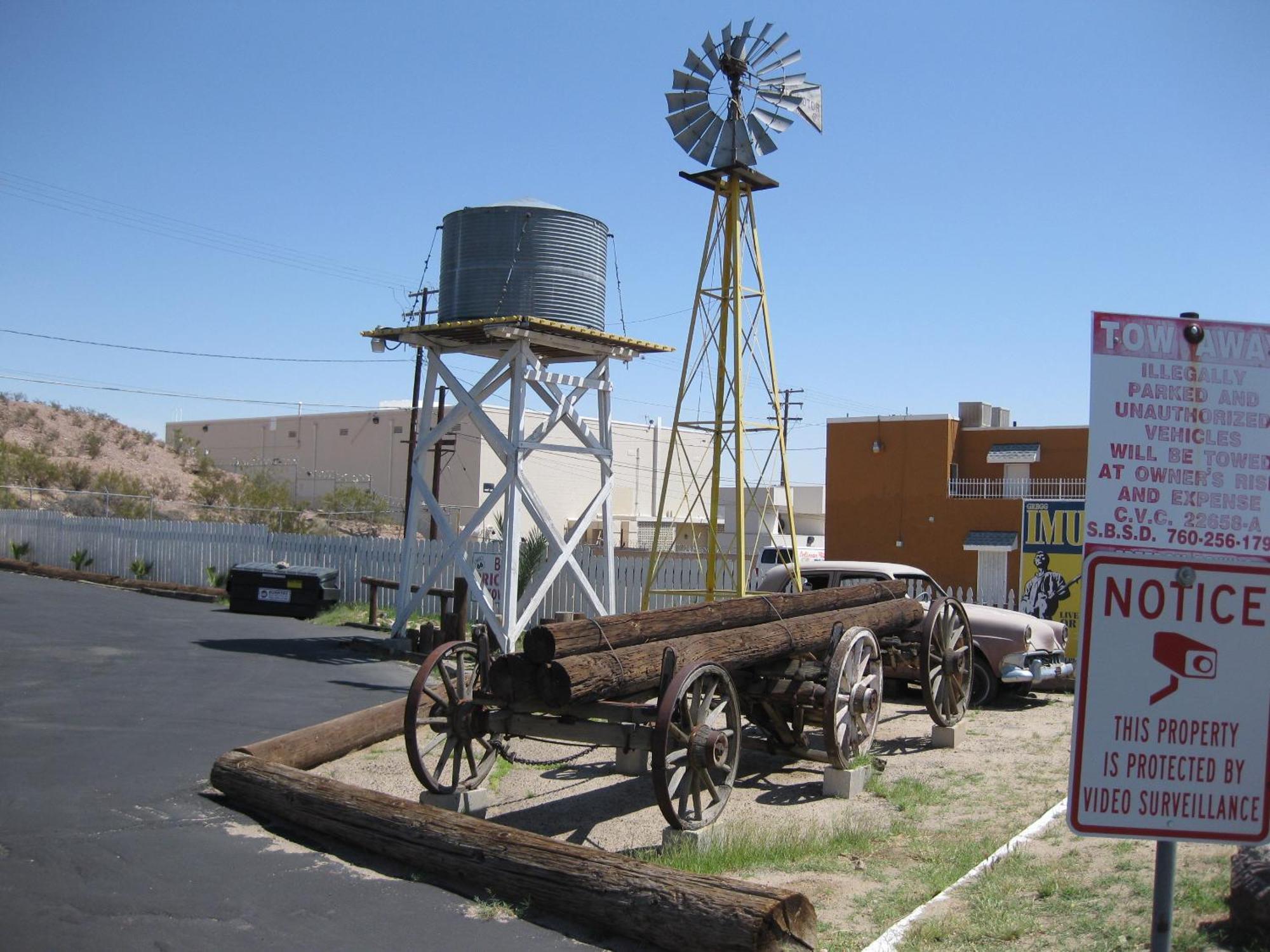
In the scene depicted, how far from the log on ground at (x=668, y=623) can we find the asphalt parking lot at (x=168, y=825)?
181 cm

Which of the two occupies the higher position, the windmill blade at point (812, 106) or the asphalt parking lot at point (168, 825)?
the windmill blade at point (812, 106)

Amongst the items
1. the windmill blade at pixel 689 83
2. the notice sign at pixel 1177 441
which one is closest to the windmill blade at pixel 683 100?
the windmill blade at pixel 689 83

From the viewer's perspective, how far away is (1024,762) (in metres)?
11.4

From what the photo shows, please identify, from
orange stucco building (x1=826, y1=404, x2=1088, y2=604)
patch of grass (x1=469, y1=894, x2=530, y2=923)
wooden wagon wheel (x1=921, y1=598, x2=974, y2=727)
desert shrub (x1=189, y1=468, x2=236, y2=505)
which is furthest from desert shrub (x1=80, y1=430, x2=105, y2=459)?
patch of grass (x1=469, y1=894, x2=530, y2=923)

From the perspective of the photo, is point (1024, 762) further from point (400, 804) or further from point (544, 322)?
point (544, 322)

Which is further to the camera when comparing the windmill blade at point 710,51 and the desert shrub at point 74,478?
the desert shrub at point 74,478

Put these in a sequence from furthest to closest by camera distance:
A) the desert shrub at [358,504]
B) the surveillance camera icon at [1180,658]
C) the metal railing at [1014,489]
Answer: the desert shrub at [358,504] → the metal railing at [1014,489] → the surveillance camera icon at [1180,658]

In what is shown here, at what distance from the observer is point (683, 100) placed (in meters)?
18.7

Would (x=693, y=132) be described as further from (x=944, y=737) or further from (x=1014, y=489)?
(x=1014, y=489)

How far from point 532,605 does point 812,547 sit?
40.8 metres

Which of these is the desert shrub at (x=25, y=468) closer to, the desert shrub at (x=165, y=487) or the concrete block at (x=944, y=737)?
the desert shrub at (x=165, y=487)

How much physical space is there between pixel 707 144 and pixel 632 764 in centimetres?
1074

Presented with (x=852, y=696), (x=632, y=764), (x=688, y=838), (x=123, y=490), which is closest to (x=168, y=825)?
(x=688, y=838)

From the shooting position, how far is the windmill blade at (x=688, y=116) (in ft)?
61.0
